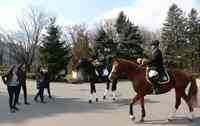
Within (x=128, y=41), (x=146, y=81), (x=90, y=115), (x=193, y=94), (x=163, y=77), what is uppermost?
(x=128, y=41)

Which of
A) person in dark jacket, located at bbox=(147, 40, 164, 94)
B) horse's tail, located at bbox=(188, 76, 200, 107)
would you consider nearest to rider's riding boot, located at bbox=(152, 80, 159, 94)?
person in dark jacket, located at bbox=(147, 40, 164, 94)

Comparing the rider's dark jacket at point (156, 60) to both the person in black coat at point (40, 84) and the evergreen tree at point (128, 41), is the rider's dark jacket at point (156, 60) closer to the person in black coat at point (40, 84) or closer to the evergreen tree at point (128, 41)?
the person in black coat at point (40, 84)

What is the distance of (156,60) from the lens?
1265 cm

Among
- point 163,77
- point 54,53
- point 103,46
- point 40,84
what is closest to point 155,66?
point 163,77

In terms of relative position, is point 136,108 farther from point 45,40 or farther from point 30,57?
point 30,57

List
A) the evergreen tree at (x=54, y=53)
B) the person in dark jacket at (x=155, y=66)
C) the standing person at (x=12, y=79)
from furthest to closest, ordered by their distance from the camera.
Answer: the evergreen tree at (x=54, y=53), the standing person at (x=12, y=79), the person in dark jacket at (x=155, y=66)

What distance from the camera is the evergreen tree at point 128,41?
48519 millimetres

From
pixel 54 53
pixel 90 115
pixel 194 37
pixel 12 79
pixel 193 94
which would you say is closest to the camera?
pixel 193 94

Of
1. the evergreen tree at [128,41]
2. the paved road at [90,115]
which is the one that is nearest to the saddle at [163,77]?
the paved road at [90,115]

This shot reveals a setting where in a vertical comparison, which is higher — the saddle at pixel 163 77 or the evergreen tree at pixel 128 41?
the evergreen tree at pixel 128 41

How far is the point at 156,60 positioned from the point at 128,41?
3676cm

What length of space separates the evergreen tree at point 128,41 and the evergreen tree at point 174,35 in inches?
380

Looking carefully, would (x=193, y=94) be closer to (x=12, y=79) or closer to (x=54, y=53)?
(x=12, y=79)

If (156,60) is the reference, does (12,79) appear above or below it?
below
